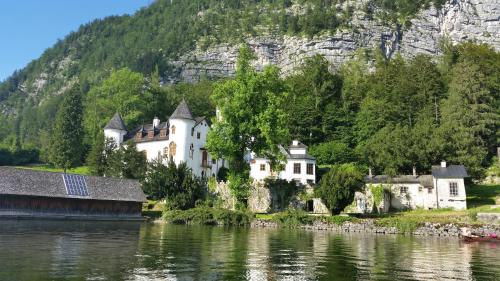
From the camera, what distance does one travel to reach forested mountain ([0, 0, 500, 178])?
64.8m

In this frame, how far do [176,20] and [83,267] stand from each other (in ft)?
615

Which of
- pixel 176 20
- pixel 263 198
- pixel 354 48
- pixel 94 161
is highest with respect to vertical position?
pixel 176 20

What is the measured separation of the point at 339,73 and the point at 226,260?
90.5 m

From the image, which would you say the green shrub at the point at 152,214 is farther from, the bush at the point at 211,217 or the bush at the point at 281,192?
the bush at the point at 281,192

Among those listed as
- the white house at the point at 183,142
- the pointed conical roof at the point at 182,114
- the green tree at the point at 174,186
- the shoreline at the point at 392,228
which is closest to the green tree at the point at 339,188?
the shoreline at the point at 392,228

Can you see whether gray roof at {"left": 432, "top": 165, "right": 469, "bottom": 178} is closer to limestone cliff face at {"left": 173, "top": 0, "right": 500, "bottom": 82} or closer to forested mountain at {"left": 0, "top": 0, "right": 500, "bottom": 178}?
forested mountain at {"left": 0, "top": 0, "right": 500, "bottom": 178}

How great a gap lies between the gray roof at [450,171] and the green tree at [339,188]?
10.6 metres

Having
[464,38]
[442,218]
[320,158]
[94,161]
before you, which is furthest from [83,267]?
[464,38]

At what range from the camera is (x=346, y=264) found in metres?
19.3

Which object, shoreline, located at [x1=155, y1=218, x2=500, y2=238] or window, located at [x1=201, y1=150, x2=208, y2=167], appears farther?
window, located at [x1=201, y1=150, x2=208, y2=167]

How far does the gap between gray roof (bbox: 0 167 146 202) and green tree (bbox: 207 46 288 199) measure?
10.3 metres

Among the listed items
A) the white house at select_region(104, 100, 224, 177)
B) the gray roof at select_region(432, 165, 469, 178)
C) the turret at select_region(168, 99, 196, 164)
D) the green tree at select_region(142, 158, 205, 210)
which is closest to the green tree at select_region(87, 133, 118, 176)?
the white house at select_region(104, 100, 224, 177)

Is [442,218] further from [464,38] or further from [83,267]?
[464,38]

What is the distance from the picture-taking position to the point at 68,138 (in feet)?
260
